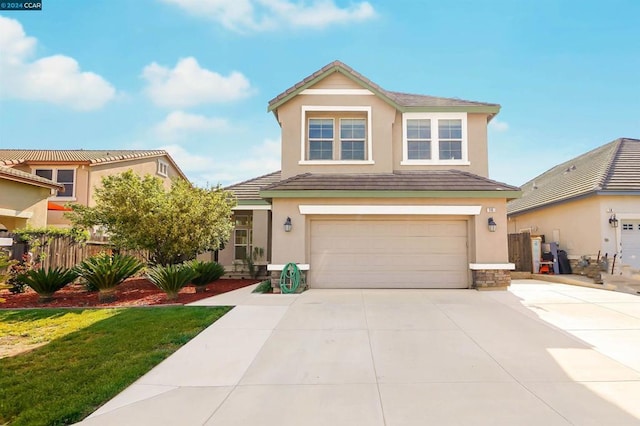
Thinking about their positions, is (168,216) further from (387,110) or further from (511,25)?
(511,25)

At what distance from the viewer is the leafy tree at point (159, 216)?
11.0 meters

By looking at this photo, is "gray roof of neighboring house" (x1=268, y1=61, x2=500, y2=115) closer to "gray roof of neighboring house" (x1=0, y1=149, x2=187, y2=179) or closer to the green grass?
the green grass

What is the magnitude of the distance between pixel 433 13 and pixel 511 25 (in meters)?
3.04

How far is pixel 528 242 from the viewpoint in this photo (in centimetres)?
1619

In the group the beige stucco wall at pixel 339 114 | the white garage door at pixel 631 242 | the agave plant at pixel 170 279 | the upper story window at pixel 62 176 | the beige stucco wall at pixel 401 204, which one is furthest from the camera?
the upper story window at pixel 62 176

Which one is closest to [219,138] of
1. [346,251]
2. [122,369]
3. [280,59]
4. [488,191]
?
[280,59]

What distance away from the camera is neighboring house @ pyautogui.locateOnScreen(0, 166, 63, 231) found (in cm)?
1378

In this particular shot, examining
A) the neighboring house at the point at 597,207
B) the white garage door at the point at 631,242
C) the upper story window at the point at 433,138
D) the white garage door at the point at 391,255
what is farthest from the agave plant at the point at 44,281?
the white garage door at the point at 631,242

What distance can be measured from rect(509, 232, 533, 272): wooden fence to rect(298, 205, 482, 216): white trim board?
22.1ft

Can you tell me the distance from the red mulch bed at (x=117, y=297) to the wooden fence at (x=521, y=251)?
12.6 meters

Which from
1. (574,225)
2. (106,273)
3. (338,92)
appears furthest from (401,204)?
(574,225)

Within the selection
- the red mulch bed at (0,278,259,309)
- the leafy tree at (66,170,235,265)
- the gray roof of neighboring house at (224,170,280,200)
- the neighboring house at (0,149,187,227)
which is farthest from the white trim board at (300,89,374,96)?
the neighboring house at (0,149,187,227)

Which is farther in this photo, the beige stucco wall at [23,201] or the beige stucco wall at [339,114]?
the beige stucco wall at [23,201]

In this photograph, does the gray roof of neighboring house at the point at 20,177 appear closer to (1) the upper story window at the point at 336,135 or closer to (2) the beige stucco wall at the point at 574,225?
(1) the upper story window at the point at 336,135
